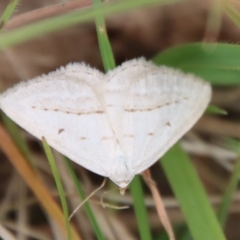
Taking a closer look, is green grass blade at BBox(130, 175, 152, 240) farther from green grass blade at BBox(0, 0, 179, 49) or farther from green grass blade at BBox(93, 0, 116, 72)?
green grass blade at BBox(0, 0, 179, 49)

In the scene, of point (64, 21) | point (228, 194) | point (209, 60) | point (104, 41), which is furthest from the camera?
point (228, 194)

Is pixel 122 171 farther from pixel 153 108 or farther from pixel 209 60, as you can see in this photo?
pixel 209 60

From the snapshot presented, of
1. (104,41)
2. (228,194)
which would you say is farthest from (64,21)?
(228,194)

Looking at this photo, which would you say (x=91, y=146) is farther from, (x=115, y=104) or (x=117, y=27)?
(x=117, y=27)

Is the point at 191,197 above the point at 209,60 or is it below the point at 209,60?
below

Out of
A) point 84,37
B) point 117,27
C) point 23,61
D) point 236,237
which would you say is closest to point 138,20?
point 117,27

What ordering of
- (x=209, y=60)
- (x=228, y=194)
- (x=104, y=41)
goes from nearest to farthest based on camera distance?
(x=104, y=41) < (x=209, y=60) < (x=228, y=194)

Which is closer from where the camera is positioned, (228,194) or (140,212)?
(140,212)
